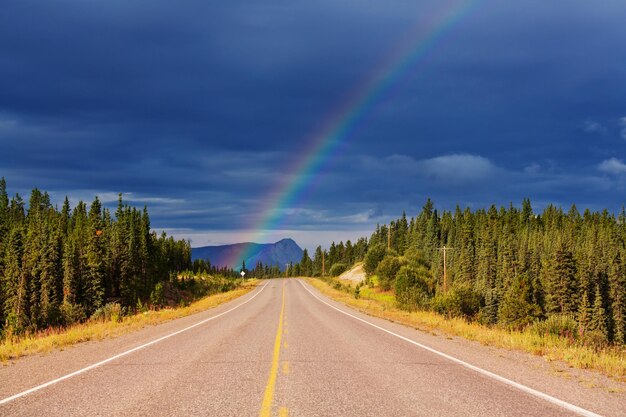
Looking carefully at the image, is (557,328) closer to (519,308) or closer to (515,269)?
(519,308)

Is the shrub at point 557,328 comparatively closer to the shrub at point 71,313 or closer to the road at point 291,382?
the road at point 291,382

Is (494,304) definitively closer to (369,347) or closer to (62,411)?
(369,347)

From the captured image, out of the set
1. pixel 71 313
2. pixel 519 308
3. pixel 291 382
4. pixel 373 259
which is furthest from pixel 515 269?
pixel 291 382

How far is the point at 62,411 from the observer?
6887 mm

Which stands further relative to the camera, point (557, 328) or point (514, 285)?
point (514, 285)

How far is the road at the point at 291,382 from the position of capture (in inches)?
274

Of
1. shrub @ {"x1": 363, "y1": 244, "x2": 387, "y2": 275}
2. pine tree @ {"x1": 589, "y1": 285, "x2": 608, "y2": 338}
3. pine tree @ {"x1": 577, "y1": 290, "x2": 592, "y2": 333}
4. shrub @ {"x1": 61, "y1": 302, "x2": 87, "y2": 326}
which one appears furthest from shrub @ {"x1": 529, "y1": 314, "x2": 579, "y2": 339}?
shrub @ {"x1": 363, "y1": 244, "x2": 387, "y2": 275}

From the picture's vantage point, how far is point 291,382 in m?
8.89

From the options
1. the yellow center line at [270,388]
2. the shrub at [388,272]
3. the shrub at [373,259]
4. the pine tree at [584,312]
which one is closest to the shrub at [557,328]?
the yellow center line at [270,388]

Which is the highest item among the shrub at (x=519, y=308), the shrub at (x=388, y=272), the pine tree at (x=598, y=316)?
the shrub at (x=388, y=272)

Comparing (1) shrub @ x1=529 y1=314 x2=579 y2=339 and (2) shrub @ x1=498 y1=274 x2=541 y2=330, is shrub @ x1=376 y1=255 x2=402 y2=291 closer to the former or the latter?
(2) shrub @ x1=498 y1=274 x2=541 y2=330

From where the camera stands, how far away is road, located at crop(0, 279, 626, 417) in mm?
6961

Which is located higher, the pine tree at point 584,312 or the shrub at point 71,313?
the shrub at point 71,313

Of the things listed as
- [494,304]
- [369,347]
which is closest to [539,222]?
[494,304]
